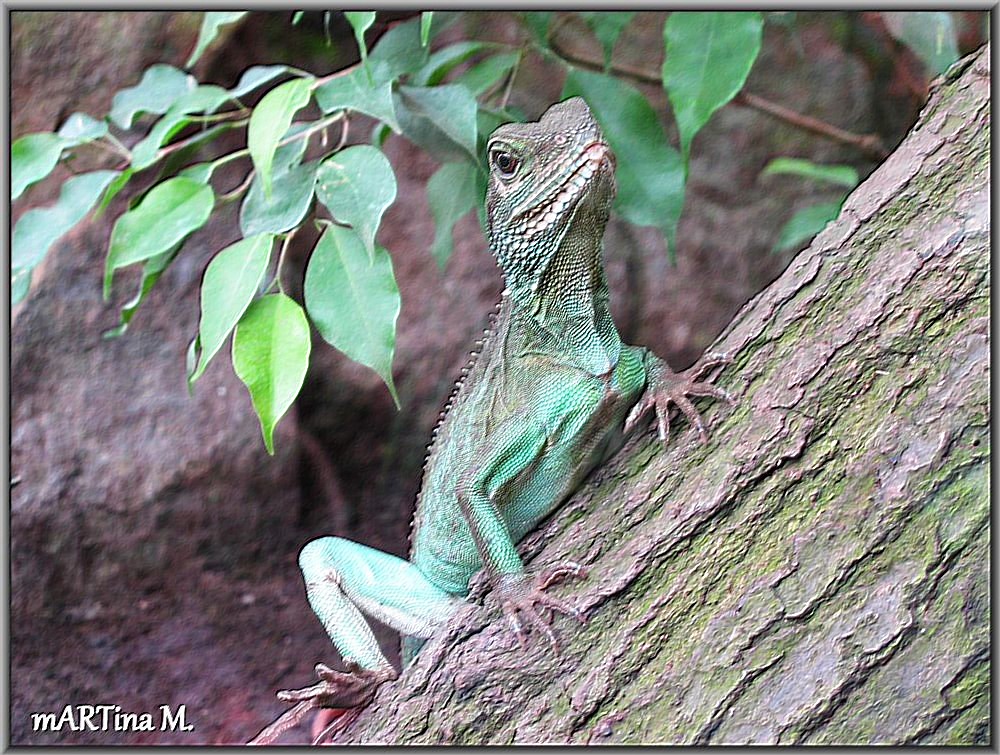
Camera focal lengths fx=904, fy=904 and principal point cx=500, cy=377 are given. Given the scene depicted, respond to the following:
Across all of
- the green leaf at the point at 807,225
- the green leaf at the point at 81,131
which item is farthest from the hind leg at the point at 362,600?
the green leaf at the point at 807,225

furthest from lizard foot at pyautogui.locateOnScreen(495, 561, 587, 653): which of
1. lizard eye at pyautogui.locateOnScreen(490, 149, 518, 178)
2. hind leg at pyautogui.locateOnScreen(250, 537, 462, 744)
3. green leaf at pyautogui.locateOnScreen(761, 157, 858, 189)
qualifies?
green leaf at pyautogui.locateOnScreen(761, 157, 858, 189)

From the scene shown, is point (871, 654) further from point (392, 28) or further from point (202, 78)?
point (202, 78)

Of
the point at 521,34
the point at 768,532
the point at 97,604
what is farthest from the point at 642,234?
the point at 97,604

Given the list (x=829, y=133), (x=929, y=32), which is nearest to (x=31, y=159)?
(x=929, y=32)

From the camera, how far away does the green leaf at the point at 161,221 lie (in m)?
1.94

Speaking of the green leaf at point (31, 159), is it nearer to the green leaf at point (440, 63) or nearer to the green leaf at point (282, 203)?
the green leaf at point (282, 203)

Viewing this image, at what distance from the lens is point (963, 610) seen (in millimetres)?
1479

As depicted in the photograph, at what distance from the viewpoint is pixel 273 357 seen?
5.67ft

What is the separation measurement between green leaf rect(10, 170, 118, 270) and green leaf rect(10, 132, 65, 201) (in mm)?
73

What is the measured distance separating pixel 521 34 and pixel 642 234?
1.01 metres

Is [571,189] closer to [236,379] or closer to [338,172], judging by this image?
[338,172]

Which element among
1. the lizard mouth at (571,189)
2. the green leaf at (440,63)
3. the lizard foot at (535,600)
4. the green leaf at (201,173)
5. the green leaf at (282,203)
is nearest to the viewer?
the lizard foot at (535,600)

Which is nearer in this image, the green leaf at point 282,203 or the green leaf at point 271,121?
the green leaf at point 271,121

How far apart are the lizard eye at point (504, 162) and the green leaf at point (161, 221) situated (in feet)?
2.04
